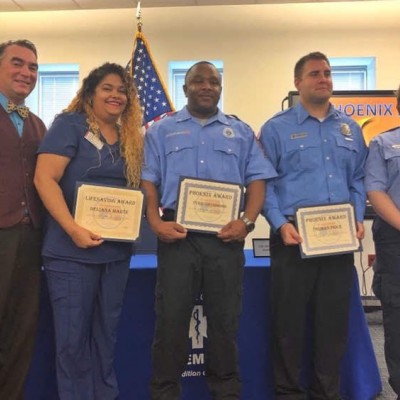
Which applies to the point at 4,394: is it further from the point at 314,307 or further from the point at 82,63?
the point at 82,63

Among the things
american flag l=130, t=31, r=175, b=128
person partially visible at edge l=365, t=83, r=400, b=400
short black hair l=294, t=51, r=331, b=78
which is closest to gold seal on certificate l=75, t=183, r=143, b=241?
short black hair l=294, t=51, r=331, b=78

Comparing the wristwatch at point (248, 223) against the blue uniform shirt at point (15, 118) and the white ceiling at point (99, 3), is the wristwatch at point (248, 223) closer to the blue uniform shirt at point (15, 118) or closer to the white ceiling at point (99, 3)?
the blue uniform shirt at point (15, 118)

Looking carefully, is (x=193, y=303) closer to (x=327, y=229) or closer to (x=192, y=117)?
(x=327, y=229)

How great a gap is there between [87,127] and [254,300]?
1070 millimetres

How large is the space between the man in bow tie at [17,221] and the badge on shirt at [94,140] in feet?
0.78

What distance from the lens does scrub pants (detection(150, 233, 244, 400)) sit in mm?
1749

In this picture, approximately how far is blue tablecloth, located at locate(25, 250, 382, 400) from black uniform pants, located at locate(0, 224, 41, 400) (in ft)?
0.66

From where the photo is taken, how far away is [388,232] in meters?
1.96

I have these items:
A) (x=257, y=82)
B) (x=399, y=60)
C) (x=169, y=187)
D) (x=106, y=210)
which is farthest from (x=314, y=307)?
(x=399, y=60)

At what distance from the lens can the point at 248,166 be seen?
6.23 ft

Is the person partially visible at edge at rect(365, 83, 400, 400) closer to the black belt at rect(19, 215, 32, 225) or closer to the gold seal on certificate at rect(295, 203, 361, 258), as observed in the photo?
the gold seal on certificate at rect(295, 203, 361, 258)

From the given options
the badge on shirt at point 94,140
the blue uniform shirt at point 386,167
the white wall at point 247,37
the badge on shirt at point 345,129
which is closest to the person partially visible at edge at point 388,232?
the blue uniform shirt at point 386,167

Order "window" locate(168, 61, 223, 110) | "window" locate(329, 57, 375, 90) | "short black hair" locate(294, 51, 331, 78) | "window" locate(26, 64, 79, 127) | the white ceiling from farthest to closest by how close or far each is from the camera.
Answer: "window" locate(26, 64, 79, 127) → "window" locate(168, 61, 223, 110) → "window" locate(329, 57, 375, 90) → the white ceiling → "short black hair" locate(294, 51, 331, 78)

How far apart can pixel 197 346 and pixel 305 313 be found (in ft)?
1.68
